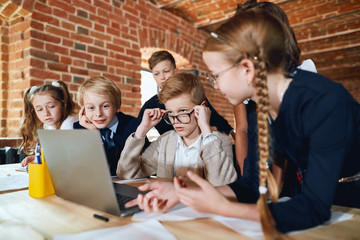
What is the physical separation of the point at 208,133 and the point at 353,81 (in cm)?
825

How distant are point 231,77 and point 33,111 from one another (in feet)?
6.35

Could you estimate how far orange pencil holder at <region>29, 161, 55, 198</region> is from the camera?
3.08 feet

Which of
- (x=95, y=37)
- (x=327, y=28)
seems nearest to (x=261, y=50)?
(x=95, y=37)

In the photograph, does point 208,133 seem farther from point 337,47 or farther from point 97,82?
point 337,47

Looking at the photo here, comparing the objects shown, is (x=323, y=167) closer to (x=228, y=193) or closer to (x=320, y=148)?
(x=320, y=148)

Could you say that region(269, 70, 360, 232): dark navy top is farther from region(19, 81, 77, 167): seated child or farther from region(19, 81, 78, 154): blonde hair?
region(19, 81, 78, 154): blonde hair

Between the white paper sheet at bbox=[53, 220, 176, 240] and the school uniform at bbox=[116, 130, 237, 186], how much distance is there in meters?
0.65

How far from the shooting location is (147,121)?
1.41 metres

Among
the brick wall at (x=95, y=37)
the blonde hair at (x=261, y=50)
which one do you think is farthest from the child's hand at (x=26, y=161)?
the blonde hair at (x=261, y=50)

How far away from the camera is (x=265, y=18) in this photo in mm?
715

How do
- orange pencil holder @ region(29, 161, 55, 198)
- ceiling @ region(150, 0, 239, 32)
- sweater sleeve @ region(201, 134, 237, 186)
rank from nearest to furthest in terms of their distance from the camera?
orange pencil holder @ region(29, 161, 55, 198)
sweater sleeve @ region(201, 134, 237, 186)
ceiling @ region(150, 0, 239, 32)

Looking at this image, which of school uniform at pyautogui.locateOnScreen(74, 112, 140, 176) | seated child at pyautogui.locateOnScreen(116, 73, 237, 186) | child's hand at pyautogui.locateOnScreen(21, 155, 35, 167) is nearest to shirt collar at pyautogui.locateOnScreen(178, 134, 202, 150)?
seated child at pyautogui.locateOnScreen(116, 73, 237, 186)

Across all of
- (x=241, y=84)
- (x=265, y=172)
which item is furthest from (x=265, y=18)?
(x=265, y=172)

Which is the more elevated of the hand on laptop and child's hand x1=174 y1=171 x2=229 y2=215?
child's hand x1=174 y1=171 x2=229 y2=215
